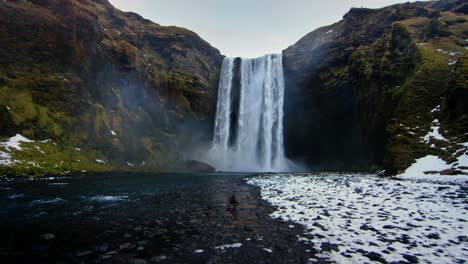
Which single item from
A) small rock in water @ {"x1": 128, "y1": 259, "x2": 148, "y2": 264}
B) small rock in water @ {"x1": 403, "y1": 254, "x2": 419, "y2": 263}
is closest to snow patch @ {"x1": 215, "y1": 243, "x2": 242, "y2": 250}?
small rock in water @ {"x1": 128, "y1": 259, "x2": 148, "y2": 264}

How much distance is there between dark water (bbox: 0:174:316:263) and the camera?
6.40m

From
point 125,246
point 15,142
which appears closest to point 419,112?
point 125,246

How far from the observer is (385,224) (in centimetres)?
890

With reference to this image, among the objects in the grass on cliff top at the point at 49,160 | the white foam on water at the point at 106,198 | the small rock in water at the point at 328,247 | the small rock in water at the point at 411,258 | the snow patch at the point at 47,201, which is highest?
the grass on cliff top at the point at 49,160

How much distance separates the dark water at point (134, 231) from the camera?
640 centimetres

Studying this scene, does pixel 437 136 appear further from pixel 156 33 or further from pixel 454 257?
pixel 156 33

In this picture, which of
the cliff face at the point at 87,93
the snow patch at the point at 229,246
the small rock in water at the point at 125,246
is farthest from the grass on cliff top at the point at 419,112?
the cliff face at the point at 87,93

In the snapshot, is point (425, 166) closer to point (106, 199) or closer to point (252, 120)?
point (106, 199)

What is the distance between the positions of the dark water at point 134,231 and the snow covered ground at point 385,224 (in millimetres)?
1088

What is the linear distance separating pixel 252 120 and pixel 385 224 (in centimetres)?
5440

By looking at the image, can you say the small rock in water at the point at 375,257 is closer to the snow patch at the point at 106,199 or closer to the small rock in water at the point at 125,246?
the small rock in water at the point at 125,246

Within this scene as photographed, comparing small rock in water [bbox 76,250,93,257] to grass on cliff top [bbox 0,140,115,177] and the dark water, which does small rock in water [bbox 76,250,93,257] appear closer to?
the dark water

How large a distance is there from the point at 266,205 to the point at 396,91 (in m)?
32.8

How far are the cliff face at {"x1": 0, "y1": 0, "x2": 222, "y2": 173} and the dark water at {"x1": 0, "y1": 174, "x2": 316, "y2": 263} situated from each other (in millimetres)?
16796
